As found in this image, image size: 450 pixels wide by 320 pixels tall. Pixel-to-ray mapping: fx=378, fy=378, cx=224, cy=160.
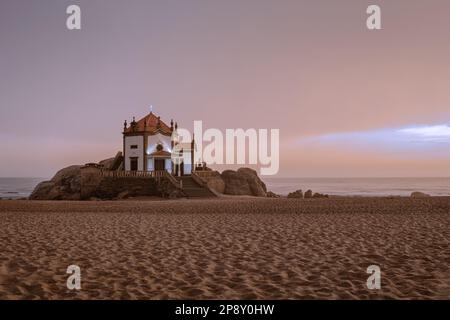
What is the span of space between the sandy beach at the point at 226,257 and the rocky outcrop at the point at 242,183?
27634 millimetres

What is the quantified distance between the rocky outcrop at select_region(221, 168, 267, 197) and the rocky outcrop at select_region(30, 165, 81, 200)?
57.2 ft

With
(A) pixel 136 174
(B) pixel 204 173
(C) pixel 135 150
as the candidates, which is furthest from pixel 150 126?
(B) pixel 204 173

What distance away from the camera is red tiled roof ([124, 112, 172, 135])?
44875mm

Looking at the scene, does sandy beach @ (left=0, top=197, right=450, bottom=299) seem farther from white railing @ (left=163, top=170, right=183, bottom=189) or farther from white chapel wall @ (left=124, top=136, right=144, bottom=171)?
white chapel wall @ (left=124, top=136, right=144, bottom=171)

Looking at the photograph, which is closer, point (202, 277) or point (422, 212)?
point (202, 277)

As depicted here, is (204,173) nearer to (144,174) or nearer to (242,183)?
(242,183)

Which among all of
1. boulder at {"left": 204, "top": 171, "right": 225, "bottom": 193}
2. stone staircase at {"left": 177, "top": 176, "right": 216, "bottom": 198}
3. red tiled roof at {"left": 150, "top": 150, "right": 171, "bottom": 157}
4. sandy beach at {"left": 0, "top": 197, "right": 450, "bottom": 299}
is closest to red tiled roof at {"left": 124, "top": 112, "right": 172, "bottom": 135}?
red tiled roof at {"left": 150, "top": 150, "right": 171, "bottom": 157}

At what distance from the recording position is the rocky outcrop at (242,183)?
47062 mm

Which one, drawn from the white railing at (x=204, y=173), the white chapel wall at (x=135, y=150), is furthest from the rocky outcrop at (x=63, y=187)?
the white railing at (x=204, y=173)

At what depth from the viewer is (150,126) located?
149ft

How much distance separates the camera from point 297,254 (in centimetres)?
1102

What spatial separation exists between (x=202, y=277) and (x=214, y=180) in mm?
36125

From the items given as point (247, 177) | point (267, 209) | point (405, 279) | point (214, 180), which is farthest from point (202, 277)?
point (247, 177)

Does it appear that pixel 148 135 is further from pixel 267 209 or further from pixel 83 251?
pixel 83 251
